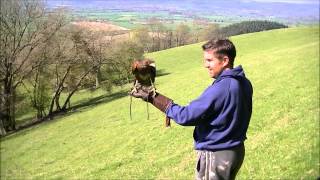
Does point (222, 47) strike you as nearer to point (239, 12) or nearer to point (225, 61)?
point (225, 61)

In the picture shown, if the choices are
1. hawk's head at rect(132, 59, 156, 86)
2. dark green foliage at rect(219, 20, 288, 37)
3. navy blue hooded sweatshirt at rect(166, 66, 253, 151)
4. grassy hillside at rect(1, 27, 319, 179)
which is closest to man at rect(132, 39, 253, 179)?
navy blue hooded sweatshirt at rect(166, 66, 253, 151)

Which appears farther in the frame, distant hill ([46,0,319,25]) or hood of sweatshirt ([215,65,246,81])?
distant hill ([46,0,319,25])

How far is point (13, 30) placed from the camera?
41500 mm

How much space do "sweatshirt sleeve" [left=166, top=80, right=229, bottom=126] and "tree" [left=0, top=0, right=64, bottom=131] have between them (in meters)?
37.8

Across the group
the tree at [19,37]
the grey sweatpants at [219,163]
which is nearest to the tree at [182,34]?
the tree at [19,37]

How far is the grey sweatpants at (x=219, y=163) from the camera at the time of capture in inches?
205

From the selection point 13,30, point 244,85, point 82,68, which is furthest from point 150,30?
point 244,85

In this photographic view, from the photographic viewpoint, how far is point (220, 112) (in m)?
4.96

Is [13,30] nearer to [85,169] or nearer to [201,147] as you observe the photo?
[85,169]

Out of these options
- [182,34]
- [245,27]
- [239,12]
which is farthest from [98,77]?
[182,34]

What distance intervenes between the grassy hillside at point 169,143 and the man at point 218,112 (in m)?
5.01

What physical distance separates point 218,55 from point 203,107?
0.63 meters

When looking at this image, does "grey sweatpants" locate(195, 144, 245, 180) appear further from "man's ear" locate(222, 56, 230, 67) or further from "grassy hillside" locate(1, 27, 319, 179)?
"grassy hillside" locate(1, 27, 319, 179)

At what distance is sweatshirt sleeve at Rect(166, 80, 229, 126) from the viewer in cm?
479
